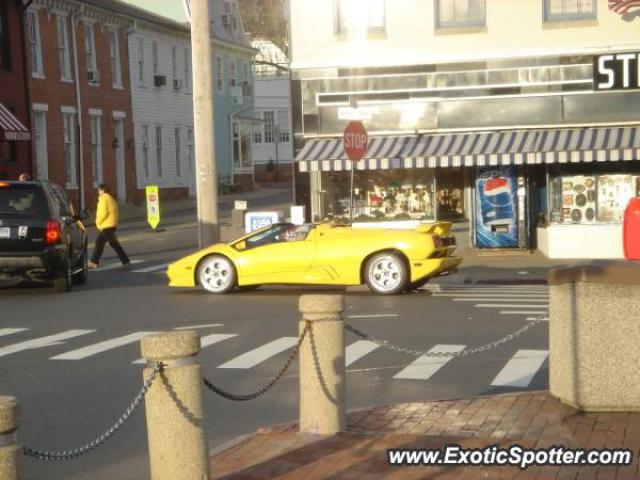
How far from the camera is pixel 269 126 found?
262 feet

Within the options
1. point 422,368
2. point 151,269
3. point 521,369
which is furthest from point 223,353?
point 151,269

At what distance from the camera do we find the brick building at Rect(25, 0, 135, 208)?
143 feet

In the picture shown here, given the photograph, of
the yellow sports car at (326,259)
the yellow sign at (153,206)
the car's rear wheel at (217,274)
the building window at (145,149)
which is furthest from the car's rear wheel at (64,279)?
the building window at (145,149)

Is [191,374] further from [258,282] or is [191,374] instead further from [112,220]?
[112,220]

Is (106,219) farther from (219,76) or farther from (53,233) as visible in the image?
(219,76)

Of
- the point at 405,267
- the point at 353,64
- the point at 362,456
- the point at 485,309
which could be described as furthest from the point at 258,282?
the point at 362,456

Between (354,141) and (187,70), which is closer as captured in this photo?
(354,141)

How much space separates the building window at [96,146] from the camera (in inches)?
1863

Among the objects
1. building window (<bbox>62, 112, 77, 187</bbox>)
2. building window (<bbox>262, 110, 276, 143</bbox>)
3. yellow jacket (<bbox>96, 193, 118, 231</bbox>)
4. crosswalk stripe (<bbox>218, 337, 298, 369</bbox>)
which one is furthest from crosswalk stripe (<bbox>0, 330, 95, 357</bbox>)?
building window (<bbox>262, 110, 276, 143</bbox>)

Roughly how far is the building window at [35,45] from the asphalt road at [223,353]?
22.5 meters

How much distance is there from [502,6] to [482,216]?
466 centimetres

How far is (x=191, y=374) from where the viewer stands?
6469mm

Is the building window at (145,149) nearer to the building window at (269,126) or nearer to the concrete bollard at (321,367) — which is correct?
the building window at (269,126)

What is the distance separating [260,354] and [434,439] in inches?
205
